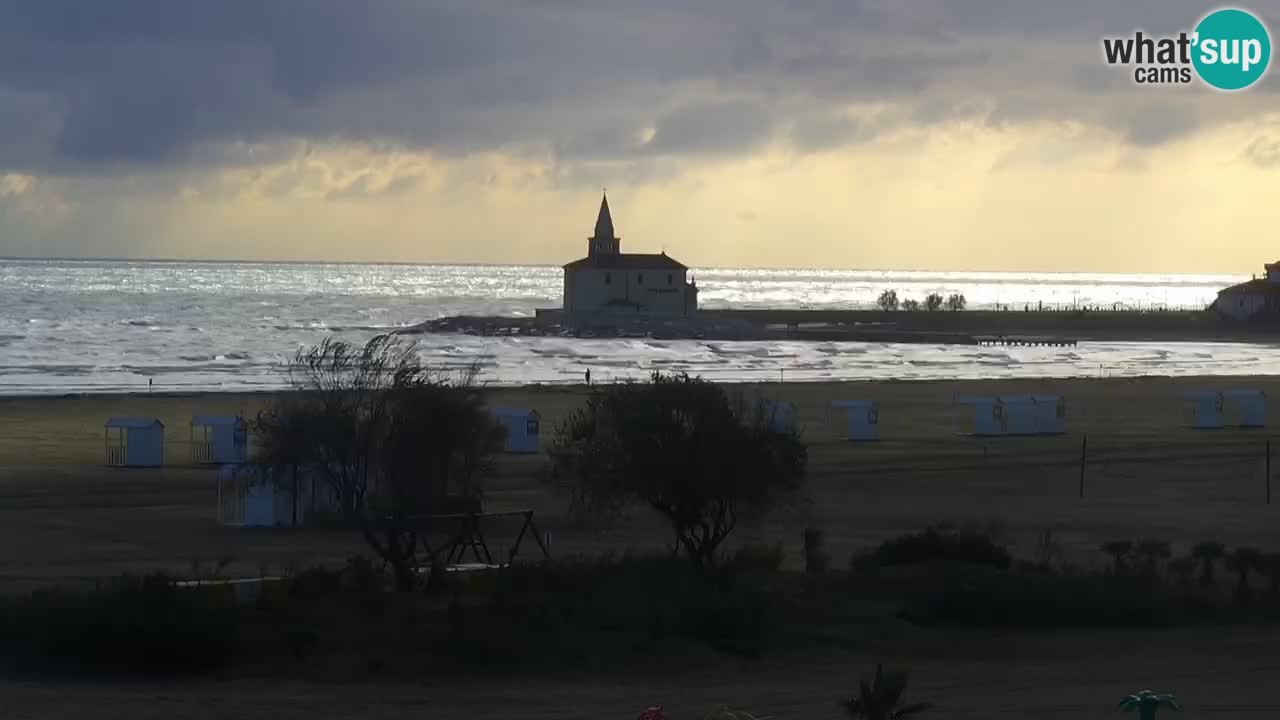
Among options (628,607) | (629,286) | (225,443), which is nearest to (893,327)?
(629,286)

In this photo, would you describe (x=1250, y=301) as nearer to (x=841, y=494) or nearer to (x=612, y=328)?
(x=612, y=328)

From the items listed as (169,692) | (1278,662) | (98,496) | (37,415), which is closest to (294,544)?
(98,496)

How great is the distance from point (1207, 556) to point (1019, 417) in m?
18.8

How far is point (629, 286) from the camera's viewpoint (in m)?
99.9

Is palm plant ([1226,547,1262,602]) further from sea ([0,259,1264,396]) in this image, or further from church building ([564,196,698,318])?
church building ([564,196,698,318])

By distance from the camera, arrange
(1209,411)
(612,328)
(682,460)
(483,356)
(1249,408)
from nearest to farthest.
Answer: (682,460), (1209,411), (1249,408), (483,356), (612,328)

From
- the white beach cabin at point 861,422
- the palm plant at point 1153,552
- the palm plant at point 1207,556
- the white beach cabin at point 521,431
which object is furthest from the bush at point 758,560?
the white beach cabin at point 861,422

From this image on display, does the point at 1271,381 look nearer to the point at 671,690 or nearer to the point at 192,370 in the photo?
the point at 192,370

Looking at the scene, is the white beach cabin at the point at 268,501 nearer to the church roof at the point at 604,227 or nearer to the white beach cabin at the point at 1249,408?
the white beach cabin at the point at 1249,408

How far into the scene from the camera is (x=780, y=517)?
22.9m

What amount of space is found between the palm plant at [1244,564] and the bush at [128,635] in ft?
32.2

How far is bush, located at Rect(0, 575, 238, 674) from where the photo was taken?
1363cm

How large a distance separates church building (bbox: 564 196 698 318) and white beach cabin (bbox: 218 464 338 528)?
3002 inches

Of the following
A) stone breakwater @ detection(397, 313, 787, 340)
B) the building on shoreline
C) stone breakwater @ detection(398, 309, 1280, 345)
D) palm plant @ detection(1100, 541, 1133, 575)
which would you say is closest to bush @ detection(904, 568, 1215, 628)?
palm plant @ detection(1100, 541, 1133, 575)
